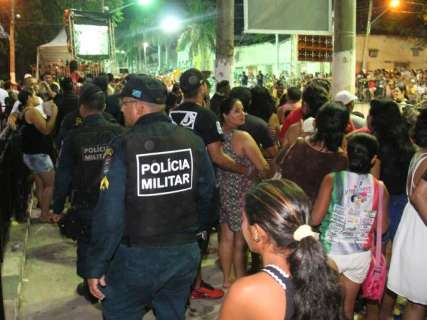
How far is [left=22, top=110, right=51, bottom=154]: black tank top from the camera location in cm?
719

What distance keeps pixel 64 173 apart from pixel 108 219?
5.08 feet

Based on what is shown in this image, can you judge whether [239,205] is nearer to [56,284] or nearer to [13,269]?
[56,284]

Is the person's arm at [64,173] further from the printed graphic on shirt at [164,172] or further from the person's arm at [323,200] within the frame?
the person's arm at [323,200]

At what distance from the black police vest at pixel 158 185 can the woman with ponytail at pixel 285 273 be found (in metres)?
1.05

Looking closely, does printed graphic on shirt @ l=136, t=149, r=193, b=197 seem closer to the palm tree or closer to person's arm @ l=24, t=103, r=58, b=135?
person's arm @ l=24, t=103, r=58, b=135

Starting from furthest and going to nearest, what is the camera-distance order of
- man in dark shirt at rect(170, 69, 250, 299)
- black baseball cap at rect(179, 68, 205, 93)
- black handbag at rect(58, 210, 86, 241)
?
1. black baseball cap at rect(179, 68, 205, 93)
2. man in dark shirt at rect(170, 69, 250, 299)
3. black handbag at rect(58, 210, 86, 241)

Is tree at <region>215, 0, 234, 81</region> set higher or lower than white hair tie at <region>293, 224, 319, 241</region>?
higher

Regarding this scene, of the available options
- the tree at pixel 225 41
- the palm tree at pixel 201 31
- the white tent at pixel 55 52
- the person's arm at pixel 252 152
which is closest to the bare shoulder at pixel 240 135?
the person's arm at pixel 252 152

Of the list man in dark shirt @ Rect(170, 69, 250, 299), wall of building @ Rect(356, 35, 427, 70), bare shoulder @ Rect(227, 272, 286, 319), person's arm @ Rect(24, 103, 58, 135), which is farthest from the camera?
wall of building @ Rect(356, 35, 427, 70)

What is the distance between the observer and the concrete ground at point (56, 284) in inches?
191

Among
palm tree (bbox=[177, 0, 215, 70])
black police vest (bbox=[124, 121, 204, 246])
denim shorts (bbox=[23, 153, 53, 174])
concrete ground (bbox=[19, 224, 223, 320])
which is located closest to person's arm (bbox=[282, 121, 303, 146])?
concrete ground (bbox=[19, 224, 223, 320])

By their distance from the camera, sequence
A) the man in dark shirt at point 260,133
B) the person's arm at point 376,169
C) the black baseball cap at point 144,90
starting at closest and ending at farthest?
1. the black baseball cap at point 144,90
2. the person's arm at point 376,169
3. the man in dark shirt at point 260,133

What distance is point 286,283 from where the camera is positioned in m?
1.98

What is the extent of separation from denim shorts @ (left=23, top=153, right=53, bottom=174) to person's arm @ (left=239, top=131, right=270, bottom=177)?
3.65 m
